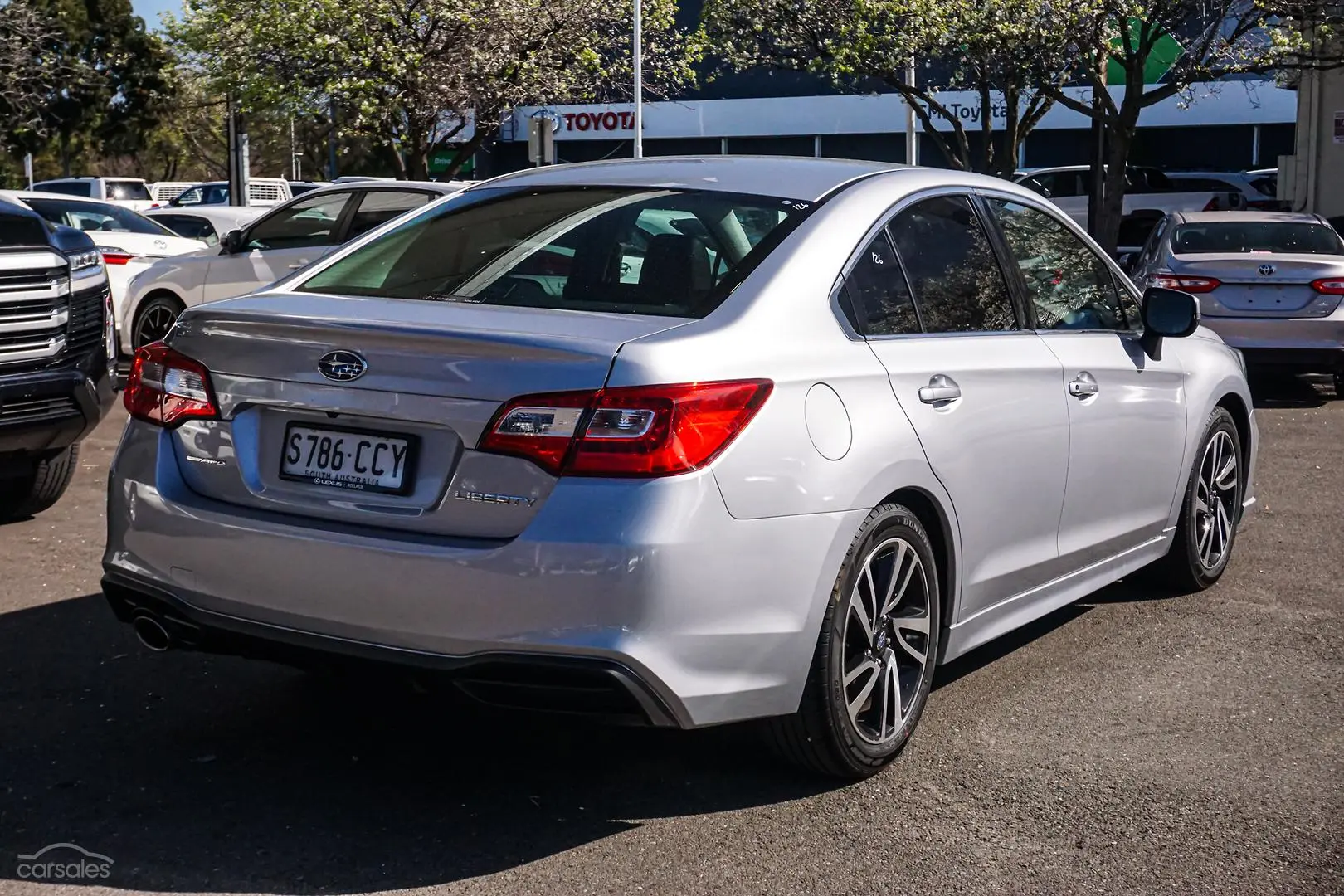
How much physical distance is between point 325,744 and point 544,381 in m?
1.48

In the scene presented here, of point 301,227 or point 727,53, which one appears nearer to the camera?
point 301,227

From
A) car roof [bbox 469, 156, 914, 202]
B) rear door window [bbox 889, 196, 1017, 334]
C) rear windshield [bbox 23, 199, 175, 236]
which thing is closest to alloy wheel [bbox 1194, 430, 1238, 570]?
rear door window [bbox 889, 196, 1017, 334]

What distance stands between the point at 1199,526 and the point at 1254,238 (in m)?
7.79

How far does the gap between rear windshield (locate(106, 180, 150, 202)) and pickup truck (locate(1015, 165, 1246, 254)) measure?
826 inches

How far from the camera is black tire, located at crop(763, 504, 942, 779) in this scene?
4023 mm

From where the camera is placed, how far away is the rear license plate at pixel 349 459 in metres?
3.77

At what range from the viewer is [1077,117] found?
50125 millimetres

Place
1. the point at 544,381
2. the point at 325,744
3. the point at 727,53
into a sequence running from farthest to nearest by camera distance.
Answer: the point at 727,53 → the point at 325,744 → the point at 544,381

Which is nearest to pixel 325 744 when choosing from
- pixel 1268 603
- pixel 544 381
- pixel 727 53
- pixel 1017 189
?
pixel 544 381

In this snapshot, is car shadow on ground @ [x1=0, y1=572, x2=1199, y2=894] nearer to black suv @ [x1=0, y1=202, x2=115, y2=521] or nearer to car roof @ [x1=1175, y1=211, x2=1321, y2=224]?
black suv @ [x1=0, y1=202, x2=115, y2=521]

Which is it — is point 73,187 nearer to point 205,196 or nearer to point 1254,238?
point 205,196

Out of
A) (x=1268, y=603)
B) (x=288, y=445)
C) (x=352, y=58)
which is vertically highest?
(x=352, y=58)

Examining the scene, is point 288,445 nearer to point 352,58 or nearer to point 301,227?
point 301,227
